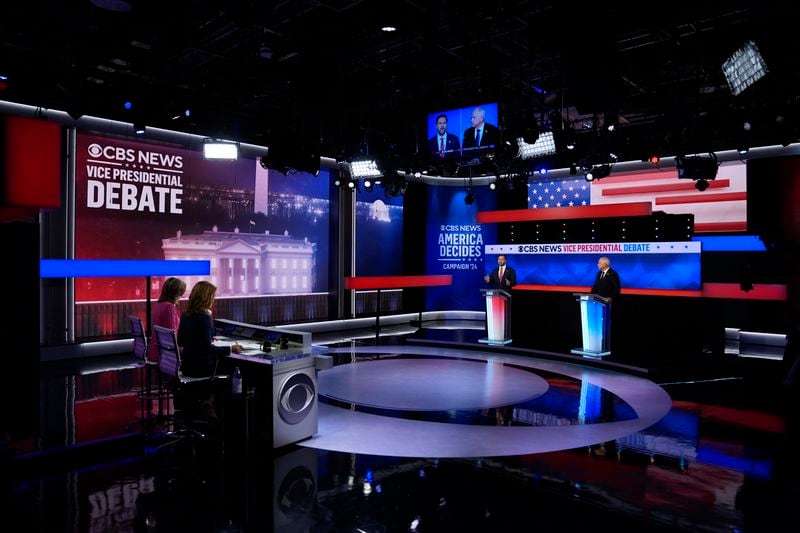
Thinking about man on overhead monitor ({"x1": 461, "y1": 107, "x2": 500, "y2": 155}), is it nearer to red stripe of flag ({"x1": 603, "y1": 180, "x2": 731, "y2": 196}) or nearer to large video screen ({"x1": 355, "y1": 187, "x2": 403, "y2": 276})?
large video screen ({"x1": 355, "y1": 187, "x2": 403, "y2": 276})

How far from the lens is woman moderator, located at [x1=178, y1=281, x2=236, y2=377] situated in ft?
14.0

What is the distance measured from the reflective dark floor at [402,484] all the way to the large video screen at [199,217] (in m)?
4.22

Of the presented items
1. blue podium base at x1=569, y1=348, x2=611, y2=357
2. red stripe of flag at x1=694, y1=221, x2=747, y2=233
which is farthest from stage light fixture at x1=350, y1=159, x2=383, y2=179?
red stripe of flag at x1=694, y1=221, x2=747, y2=233

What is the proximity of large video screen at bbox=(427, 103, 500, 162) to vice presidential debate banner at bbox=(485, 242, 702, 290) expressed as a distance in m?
4.15

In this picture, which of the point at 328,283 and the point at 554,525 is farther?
the point at 328,283

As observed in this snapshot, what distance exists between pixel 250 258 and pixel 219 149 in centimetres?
254

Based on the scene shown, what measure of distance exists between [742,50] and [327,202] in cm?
825

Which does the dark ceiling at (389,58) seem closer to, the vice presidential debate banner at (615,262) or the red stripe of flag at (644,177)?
the red stripe of flag at (644,177)

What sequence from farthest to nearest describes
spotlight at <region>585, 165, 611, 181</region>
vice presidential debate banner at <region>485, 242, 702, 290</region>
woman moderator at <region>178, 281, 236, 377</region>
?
1. spotlight at <region>585, 165, 611, 181</region>
2. vice presidential debate banner at <region>485, 242, 702, 290</region>
3. woman moderator at <region>178, 281, 236, 377</region>

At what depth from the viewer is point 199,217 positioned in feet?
32.1

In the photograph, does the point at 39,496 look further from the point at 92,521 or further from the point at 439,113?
the point at 439,113

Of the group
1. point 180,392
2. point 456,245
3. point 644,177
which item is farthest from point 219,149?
point 644,177

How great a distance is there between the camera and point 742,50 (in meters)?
5.40

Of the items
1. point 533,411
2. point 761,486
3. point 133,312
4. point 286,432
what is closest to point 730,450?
point 761,486
